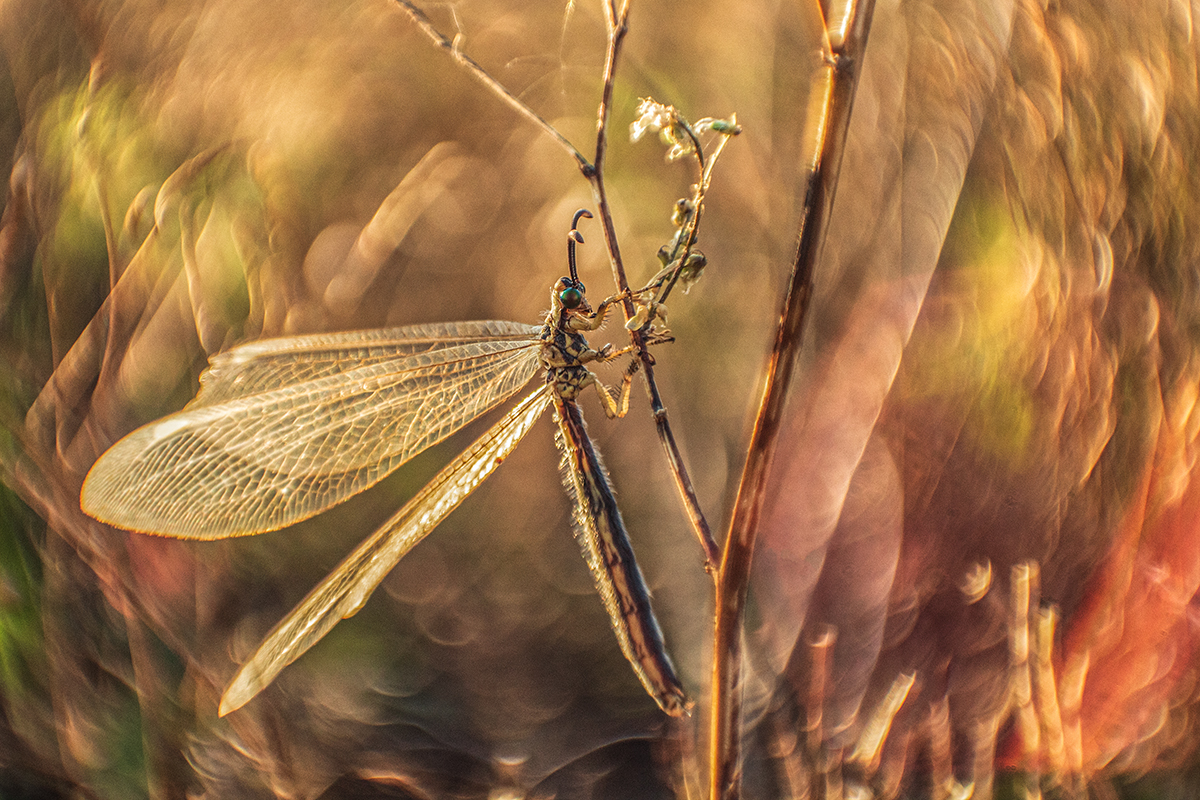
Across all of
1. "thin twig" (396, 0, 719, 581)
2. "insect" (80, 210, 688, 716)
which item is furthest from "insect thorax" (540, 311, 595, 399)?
"thin twig" (396, 0, 719, 581)

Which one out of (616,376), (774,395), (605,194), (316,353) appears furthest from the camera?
(616,376)

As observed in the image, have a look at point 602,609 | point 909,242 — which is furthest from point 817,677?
point 602,609

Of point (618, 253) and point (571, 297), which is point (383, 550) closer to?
point (571, 297)

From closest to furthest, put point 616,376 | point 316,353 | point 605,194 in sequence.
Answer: point 605,194
point 316,353
point 616,376

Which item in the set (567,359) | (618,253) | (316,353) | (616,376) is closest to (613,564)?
(567,359)

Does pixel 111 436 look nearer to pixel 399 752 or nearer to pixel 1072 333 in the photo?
pixel 399 752

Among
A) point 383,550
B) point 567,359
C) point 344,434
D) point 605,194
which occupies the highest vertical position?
point 605,194

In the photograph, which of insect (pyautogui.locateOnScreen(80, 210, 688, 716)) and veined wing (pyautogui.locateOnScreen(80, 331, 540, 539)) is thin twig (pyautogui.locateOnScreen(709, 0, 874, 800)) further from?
veined wing (pyautogui.locateOnScreen(80, 331, 540, 539))
